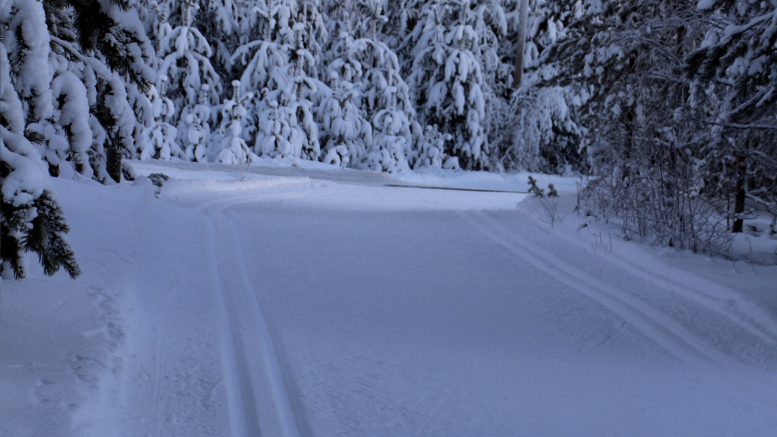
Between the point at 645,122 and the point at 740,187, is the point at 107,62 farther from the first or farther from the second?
the point at 740,187

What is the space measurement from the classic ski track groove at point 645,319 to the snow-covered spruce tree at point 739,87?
1876mm

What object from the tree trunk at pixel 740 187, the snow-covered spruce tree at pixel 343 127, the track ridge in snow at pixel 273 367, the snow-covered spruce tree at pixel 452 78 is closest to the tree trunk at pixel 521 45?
the snow-covered spruce tree at pixel 452 78

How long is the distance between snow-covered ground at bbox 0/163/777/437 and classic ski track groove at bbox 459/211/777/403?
26mm

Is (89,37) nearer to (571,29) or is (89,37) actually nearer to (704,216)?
(704,216)

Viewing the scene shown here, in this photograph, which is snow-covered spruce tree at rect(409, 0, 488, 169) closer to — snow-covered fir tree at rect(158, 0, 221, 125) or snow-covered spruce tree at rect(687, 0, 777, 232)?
snow-covered fir tree at rect(158, 0, 221, 125)

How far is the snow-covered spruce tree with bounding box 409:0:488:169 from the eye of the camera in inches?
1102

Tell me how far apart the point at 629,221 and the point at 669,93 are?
6.43 ft

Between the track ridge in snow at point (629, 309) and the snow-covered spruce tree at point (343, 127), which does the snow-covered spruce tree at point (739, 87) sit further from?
the snow-covered spruce tree at point (343, 127)

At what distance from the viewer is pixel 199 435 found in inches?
158

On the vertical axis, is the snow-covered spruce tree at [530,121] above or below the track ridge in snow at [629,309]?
above

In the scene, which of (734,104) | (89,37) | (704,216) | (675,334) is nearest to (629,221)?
(704,216)

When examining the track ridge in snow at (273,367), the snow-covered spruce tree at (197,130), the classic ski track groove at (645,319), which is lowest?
the classic ski track groove at (645,319)

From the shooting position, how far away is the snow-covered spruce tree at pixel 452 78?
1102 inches

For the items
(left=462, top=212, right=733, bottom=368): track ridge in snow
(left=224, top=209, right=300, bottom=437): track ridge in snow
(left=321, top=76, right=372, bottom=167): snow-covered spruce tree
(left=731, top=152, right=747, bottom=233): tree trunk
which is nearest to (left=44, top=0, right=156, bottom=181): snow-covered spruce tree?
(left=224, top=209, right=300, bottom=437): track ridge in snow
